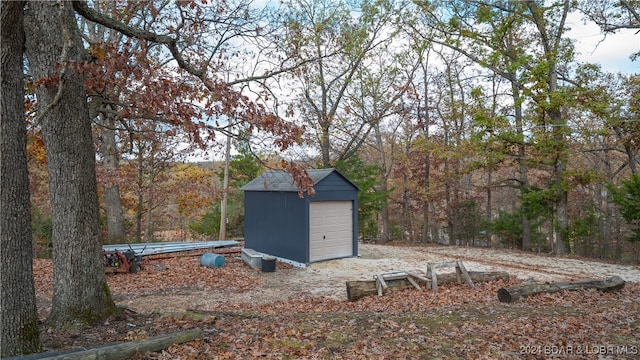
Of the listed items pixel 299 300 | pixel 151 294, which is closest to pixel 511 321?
pixel 299 300

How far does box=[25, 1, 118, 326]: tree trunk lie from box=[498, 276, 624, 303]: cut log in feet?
19.7

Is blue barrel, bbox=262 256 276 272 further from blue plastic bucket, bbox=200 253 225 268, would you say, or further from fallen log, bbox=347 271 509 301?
fallen log, bbox=347 271 509 301

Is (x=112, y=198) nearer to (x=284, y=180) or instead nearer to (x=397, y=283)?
(x=284, y=180)

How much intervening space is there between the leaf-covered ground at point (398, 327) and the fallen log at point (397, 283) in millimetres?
182

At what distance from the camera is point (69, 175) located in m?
4.72

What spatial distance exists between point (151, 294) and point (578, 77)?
16.3 metres

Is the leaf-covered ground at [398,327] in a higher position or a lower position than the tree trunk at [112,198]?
lower

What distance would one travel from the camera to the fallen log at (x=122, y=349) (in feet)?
10.6

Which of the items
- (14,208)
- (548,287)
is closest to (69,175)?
(14,208)

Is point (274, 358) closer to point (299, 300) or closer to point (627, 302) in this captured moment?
point (299, 300)

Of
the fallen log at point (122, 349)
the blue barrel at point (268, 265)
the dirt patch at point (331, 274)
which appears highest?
the fallen log at point (122, 349)

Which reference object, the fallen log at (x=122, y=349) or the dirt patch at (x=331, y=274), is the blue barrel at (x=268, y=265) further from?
the fallen log at (x=122, y=349)

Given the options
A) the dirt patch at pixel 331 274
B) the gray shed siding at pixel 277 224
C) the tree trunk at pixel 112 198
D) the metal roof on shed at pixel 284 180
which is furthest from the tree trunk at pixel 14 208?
the tree trunk at pixel 112 198

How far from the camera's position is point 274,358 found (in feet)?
13.0
